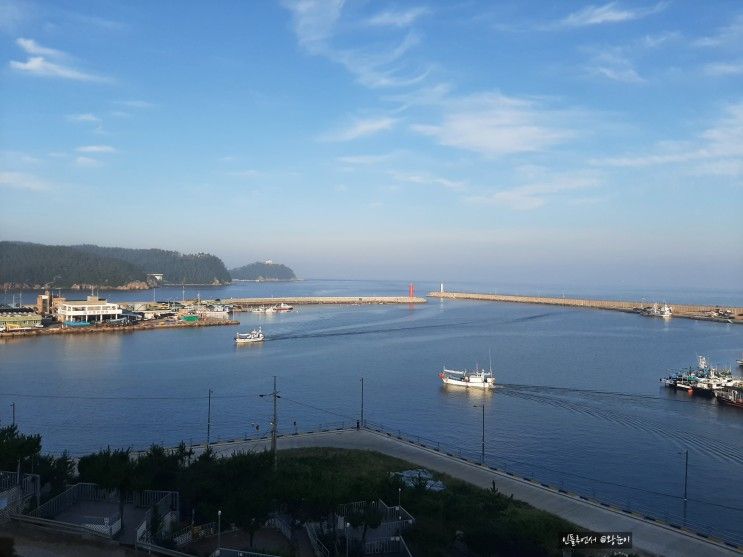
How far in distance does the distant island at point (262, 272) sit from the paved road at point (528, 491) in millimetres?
83792

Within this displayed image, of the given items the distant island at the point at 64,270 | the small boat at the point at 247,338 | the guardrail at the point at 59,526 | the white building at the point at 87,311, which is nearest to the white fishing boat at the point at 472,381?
the small boat at the point at 247,338

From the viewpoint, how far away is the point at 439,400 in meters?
10.8

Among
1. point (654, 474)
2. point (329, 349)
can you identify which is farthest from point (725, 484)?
point (329, 349)

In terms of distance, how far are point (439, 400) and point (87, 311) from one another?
15995mm

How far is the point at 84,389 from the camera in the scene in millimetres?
10930

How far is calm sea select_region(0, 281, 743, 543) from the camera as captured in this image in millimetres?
7125

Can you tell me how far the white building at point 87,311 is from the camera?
21844 mm

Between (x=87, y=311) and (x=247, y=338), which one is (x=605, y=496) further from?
(x=87, y=311)

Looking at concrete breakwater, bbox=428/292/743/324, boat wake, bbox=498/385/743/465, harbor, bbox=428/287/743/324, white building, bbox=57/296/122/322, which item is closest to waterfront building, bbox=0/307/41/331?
white building, bbox=57/296/122/322

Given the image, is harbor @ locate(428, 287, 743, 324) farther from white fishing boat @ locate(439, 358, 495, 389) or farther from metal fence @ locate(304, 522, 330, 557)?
metal fence @ locate(304, 522, 330, 557)

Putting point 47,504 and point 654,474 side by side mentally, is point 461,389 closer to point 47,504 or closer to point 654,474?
point 654,474

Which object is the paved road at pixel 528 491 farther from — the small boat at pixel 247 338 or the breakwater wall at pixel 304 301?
the breakwater wall at pixel 304 301

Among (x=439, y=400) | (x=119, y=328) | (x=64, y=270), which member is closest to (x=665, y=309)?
(x=439, y=400)

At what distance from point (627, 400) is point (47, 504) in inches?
366
